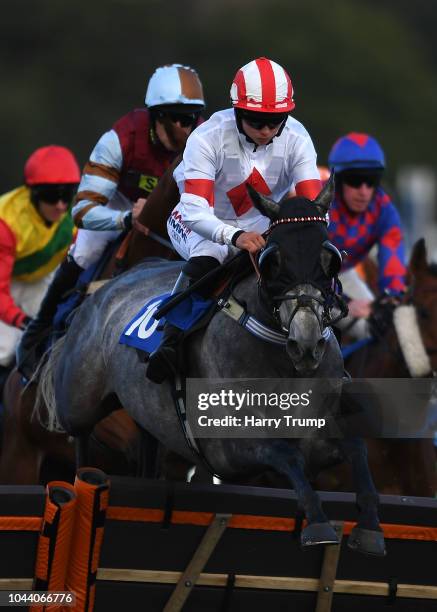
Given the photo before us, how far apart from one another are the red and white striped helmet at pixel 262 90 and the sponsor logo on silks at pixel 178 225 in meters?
Answer: 0.77

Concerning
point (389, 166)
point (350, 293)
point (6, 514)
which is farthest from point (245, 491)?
point (389, 166)

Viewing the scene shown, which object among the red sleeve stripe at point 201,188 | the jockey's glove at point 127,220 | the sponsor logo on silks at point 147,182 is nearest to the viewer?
the red sleeve stripe at point 201,188

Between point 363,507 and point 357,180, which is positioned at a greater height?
point 357,180

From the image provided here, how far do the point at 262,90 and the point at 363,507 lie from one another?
5.68 feet

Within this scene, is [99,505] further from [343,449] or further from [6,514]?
[343,449]

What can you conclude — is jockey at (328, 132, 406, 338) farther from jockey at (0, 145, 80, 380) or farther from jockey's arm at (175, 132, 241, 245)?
jockey's arm at (175, 132, 241, 245)

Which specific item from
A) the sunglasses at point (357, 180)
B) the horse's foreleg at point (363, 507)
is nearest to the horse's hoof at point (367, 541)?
the horse's foreleg at point (363, 507)

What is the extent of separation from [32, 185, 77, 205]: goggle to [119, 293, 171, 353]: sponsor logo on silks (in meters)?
2.07

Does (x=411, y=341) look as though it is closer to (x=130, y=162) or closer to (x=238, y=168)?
(x=130, y=162)

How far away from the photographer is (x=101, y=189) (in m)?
7.67

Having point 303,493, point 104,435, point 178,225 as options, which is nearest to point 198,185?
point 178,225

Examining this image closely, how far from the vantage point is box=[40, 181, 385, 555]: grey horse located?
17.4 feet

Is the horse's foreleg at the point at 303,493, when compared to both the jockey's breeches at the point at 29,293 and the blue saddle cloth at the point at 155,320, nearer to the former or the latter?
the blue saddle cloth at the point at 155,320

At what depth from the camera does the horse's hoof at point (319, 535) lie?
5.19 m
